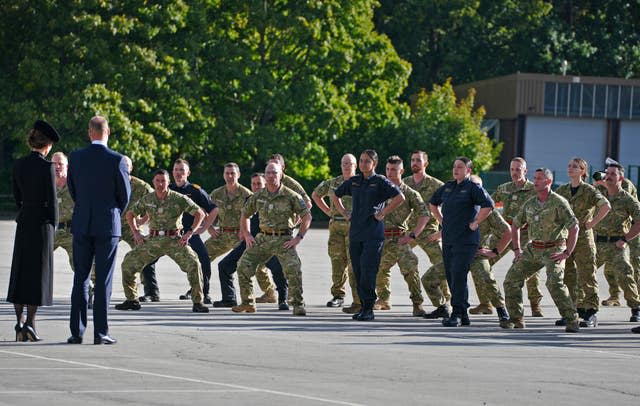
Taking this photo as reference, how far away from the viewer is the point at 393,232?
1778 cm

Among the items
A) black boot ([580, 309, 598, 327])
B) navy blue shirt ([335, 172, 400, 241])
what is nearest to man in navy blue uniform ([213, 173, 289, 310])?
navy blue shirt ([335, 172, 400, 241])

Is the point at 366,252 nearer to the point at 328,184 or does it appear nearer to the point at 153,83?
the point at 328,184

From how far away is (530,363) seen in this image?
1266 cm

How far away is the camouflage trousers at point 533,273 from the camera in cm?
1579

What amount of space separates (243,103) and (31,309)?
40.7 meters

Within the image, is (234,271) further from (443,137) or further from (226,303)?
(443,137)

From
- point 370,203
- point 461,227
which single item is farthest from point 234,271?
point 461,227

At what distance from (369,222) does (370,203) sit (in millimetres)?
228

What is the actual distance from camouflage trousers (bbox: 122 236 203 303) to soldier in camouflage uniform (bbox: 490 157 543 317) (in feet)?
11.5

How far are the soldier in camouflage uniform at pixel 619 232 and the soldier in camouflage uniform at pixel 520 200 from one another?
1118 millimetres

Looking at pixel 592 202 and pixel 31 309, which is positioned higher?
pixel 592 202

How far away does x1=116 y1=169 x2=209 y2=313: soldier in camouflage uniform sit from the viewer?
17.2 meters

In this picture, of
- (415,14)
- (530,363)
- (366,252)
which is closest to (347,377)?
(530,363)

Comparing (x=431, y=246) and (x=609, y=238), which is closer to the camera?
(x=431, y=246)
